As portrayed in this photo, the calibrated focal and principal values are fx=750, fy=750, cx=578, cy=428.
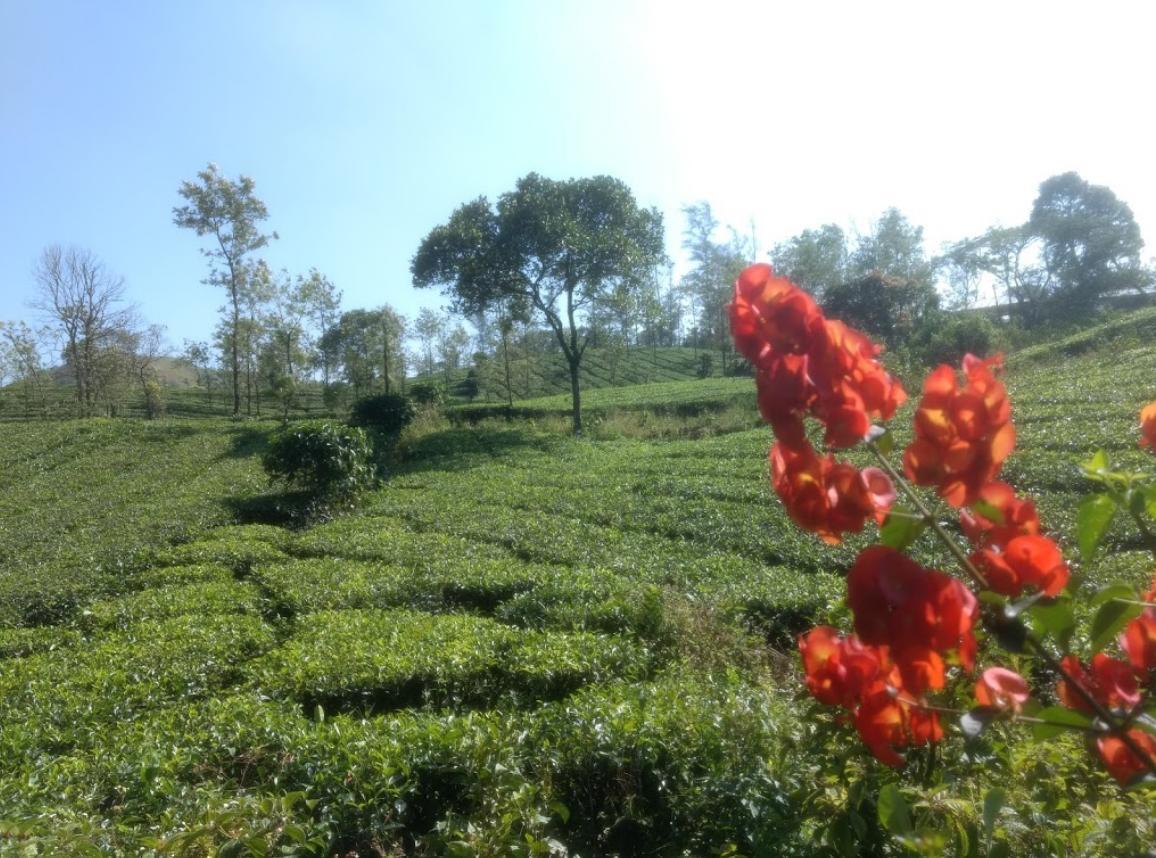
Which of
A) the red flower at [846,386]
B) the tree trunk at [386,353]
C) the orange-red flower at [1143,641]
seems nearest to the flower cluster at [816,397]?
the red flower at [846,386]

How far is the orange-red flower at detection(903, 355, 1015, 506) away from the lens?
2.70 feet

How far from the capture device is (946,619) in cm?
74

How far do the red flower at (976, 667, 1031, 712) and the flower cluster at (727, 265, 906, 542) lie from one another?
0.24m

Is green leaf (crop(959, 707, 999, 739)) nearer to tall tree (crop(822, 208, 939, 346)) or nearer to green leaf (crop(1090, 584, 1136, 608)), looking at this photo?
green leaf (crop(1090, 584, 1136, 608))

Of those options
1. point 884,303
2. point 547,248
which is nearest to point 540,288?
point 547,248

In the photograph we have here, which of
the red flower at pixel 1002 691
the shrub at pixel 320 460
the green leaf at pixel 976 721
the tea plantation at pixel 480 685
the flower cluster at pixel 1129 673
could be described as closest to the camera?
the green leaf at pixel 976 721

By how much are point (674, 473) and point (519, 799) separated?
8246 millimetres

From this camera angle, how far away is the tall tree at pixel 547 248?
1630 centimetres

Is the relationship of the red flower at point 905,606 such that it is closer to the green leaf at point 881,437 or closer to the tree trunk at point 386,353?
the green leaf at point 881,437

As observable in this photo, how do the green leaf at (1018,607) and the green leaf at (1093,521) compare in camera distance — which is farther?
the green leaf at (1093,521)

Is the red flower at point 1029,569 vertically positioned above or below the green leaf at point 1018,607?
above

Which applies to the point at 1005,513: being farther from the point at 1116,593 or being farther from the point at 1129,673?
the point at 1129,673

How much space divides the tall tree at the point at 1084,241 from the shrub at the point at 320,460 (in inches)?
1056

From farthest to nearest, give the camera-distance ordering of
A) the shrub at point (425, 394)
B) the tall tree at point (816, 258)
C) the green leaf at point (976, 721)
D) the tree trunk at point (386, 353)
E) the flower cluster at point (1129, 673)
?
the tall tree at point (816, 258)
the tree trunk at point (386, 353)
the shrub at point (425, 394)
the flower cluster at point (1129, 673)
the green leaf at point (976, 721)
